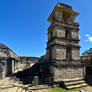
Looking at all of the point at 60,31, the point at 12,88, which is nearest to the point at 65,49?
the point at 60,31

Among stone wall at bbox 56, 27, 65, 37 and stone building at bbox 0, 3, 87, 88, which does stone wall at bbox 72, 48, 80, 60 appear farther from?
stone wall at bbox 56, 27, 65, 37

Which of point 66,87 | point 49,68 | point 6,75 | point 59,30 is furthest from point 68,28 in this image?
point 6,75

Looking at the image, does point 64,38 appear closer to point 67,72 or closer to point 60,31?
point 60,31

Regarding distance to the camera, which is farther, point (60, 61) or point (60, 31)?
point (60, 31)

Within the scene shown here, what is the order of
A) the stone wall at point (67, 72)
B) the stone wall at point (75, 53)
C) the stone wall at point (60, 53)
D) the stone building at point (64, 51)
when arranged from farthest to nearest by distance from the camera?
1. the stone wall at point (75, 53)
2. the stone wall at point (60, 53)
3. the stone building at point (64, 51)
4. the stone wall at point (67, 72)

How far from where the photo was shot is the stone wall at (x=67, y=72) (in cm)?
1066

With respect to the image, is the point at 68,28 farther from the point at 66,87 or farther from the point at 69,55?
the point at 66,87

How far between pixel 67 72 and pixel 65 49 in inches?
156

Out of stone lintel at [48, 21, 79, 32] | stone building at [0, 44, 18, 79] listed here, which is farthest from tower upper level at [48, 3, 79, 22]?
stone building at [0, 44, 18, 79]

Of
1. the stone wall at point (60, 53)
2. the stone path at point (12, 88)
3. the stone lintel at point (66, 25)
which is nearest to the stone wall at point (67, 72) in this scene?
the stone wall at point (60, 53)

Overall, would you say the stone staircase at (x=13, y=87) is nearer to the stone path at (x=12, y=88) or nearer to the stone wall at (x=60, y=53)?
the stone path at (x=12, y=88)

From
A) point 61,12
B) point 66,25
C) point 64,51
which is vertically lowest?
point 64,51

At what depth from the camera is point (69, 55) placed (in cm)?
1297

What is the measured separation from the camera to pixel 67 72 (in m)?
11.4
